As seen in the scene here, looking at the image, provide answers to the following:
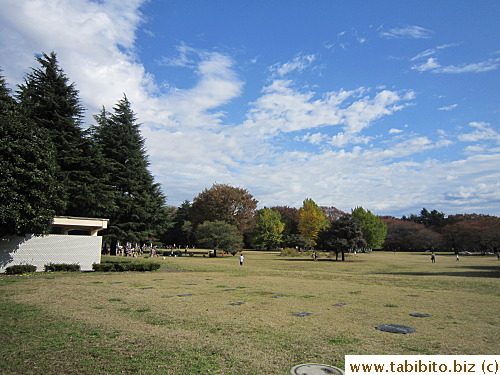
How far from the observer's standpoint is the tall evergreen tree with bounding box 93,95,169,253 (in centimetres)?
3644

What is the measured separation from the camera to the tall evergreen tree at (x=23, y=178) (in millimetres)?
17328

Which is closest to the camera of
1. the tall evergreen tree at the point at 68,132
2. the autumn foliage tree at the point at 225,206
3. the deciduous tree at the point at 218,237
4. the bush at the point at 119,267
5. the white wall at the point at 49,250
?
the white wall at the point at 49,250

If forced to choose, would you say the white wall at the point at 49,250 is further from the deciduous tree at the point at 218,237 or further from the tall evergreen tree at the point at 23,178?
the deciduous tree at the point at 218,237

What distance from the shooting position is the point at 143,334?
6.71m

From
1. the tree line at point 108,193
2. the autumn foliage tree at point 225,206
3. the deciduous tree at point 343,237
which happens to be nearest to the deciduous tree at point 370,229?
the tree line at point 108,193

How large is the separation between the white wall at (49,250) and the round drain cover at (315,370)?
881 inches

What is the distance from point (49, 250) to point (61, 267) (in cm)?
182

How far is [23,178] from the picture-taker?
18141mm

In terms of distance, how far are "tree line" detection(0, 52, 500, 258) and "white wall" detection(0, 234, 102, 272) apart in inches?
93.3

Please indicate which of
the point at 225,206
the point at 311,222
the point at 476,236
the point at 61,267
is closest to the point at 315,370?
the point at 61,267

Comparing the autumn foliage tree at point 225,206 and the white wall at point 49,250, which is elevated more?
the autumn foliage tree at point 225,206

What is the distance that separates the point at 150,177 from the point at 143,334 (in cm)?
3594

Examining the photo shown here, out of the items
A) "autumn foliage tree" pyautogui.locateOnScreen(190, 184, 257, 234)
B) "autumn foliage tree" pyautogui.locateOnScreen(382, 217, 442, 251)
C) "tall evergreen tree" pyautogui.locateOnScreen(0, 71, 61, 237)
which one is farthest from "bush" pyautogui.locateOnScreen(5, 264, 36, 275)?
"autumn foliage tree" pyautogui.locateOnScreen(382, 217, 442, 251)

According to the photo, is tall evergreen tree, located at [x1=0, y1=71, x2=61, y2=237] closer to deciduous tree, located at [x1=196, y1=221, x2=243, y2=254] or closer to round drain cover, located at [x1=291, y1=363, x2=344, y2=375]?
round drain cover, located at [x1=291, y1=363, x2=344, y2=375]
